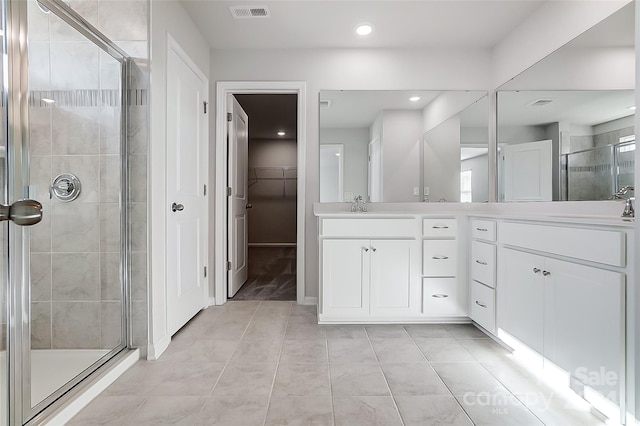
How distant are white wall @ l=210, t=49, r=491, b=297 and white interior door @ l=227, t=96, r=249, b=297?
0.39 metres

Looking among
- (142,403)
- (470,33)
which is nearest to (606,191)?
(470,33)

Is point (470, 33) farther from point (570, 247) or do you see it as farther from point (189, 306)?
point (189, 306)

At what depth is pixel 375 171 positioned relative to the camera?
3156mm

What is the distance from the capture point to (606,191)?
187 centimetres

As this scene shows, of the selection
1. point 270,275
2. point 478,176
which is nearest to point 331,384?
point 478,176

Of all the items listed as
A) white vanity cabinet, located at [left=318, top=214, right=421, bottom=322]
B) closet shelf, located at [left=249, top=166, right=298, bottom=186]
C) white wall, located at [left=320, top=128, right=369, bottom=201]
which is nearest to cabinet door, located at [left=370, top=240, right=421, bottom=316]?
white vanity cabinet, located at [left=318, top=214, right=421, bottom=322]

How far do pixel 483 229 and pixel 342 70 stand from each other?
189 cm

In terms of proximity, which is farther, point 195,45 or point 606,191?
point 195,45

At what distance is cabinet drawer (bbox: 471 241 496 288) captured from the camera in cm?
228

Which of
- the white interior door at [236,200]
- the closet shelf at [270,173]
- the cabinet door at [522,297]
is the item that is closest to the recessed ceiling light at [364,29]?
the white interior door at [236,200]

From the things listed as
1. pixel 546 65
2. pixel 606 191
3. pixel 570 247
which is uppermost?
pixel 546 65

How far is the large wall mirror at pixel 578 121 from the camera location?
178cm

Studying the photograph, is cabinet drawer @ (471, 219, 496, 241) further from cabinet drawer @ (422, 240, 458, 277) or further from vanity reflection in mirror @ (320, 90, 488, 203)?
vanity reflection in mirror @ (320, 90, 488, 203)

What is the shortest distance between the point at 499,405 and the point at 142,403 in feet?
5.44
